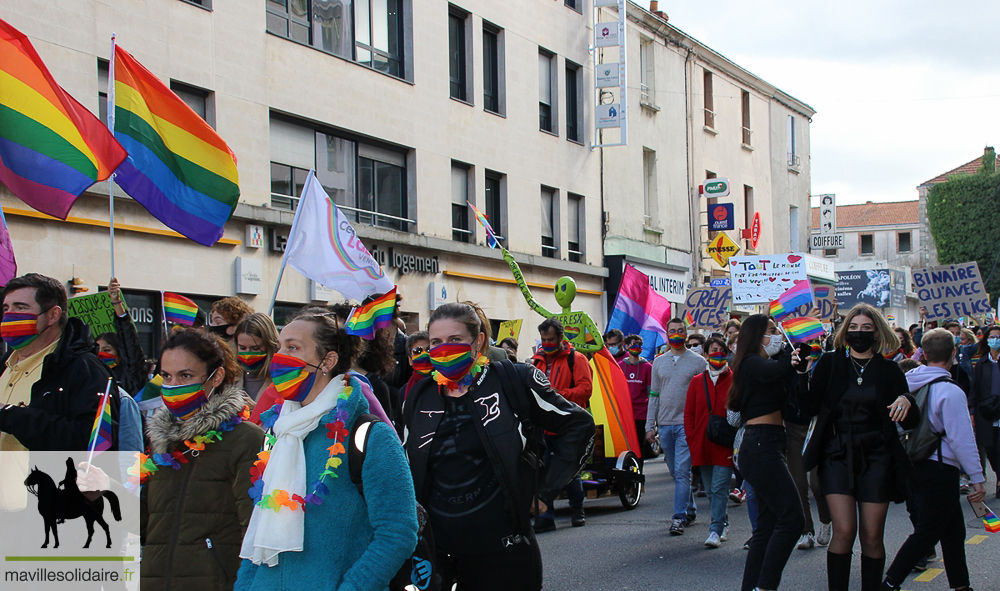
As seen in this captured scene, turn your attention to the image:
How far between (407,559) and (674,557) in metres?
5.54

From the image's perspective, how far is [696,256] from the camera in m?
31.0

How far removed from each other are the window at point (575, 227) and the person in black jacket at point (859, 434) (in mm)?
18712

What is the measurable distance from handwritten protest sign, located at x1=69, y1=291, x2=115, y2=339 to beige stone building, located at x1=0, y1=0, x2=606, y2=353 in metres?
5.63

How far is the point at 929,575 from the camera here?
742 cm

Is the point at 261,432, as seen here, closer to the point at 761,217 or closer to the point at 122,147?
the point at 122,147

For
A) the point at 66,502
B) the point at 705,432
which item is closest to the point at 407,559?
the point at 66,502

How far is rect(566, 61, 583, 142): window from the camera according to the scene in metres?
25.0

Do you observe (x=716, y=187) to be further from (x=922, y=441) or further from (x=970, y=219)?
(x=970, y=219)

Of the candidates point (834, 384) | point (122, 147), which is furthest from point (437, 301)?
point (834, 384)

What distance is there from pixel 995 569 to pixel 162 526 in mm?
6477

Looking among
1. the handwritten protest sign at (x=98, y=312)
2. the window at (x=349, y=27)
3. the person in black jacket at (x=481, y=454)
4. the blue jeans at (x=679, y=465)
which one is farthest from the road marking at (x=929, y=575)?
the window at (x=349, y=27)

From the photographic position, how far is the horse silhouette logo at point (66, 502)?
3.93 m

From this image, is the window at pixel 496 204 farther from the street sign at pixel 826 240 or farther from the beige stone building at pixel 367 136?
the street sign at pixel 826 240

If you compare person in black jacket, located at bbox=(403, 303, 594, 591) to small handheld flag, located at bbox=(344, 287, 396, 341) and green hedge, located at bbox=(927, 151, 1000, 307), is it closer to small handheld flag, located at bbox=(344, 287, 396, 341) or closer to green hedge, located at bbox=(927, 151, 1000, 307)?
small handheld flag, located at bbox=(344, 287, 396, 341)
